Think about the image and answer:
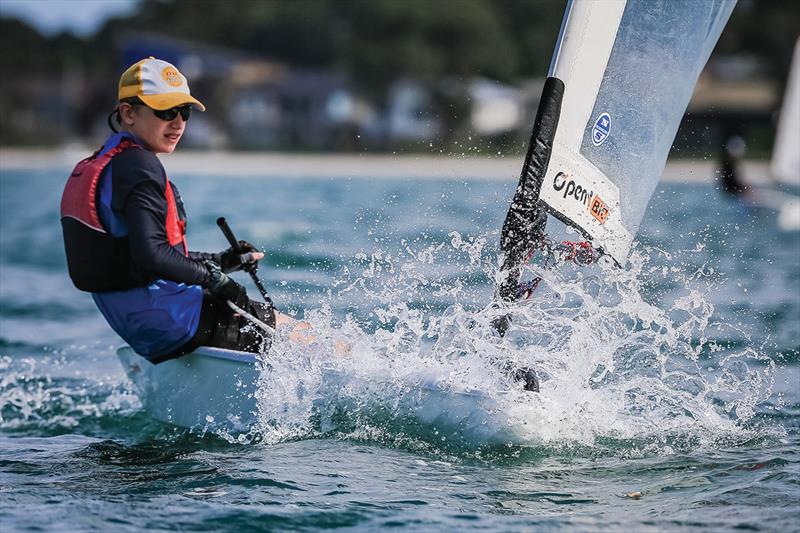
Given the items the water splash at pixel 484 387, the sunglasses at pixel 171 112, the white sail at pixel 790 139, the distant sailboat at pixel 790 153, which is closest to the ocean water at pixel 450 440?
the water splash at pixel 484 387

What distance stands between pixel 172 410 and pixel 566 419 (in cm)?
163

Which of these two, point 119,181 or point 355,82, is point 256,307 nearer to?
point 119,181

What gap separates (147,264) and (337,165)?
33.0 metres

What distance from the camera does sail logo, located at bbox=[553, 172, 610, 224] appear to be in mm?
4465

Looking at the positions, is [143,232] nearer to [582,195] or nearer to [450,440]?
[450,440]

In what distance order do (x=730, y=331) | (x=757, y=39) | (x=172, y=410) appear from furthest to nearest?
(x=757, y=39) < (x=730, y=331) < (x=172, y=410)

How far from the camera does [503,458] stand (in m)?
4.28

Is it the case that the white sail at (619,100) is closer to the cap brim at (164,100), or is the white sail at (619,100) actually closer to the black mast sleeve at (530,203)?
the black mast sleeve at (530,203)

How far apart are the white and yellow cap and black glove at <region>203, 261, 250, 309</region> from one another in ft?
2.03

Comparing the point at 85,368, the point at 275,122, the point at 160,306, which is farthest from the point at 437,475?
the point at 275,122

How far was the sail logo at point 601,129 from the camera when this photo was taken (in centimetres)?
458

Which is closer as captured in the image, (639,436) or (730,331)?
(639,436)

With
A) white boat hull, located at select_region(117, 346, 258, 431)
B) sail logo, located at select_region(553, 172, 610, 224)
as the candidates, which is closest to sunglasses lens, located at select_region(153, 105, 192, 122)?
white boat hull, located at select_region(117, 346, 258, 431)

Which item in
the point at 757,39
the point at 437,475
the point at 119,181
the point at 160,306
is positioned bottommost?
the point at 437,475
